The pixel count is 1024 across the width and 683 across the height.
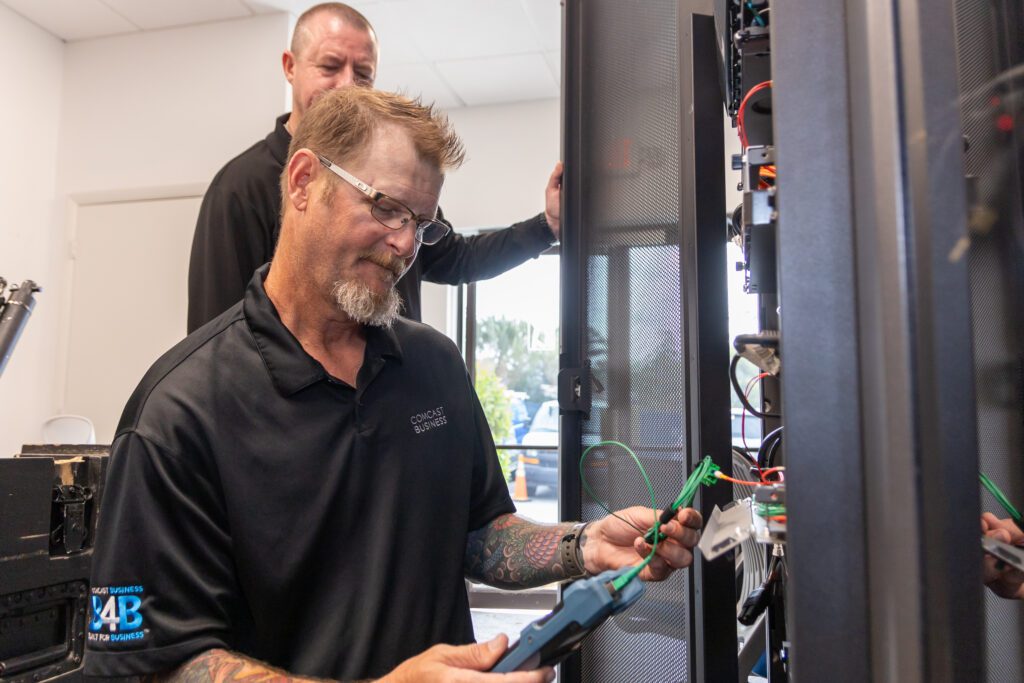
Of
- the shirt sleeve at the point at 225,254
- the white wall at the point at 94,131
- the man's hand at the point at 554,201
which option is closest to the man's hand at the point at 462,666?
the man's hand at the point at 554,201

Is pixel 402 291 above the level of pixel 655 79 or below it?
below

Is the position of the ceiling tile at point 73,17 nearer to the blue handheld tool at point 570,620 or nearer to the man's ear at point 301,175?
the man's ear at point 301,175

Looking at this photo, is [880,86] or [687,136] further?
[687,136]

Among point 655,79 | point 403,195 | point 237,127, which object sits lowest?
point 403,195

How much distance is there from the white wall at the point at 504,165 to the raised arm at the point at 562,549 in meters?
3.41

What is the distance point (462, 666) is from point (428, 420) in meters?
0.43

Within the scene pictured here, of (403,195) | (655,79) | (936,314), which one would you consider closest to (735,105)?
(655,79)

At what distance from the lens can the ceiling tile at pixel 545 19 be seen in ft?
11.1

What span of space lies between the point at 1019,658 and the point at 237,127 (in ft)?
11.0

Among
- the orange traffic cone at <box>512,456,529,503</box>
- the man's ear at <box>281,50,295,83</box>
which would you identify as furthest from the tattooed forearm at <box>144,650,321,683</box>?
the orange traffic cone at <box>512,456,529,503</box>

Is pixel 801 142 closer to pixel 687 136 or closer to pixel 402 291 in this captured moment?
pixel 687 136

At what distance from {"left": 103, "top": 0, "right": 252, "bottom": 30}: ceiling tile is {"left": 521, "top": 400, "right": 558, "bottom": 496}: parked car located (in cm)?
256

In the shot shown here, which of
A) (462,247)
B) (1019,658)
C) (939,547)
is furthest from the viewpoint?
(462,247)

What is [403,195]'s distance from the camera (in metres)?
0.99
